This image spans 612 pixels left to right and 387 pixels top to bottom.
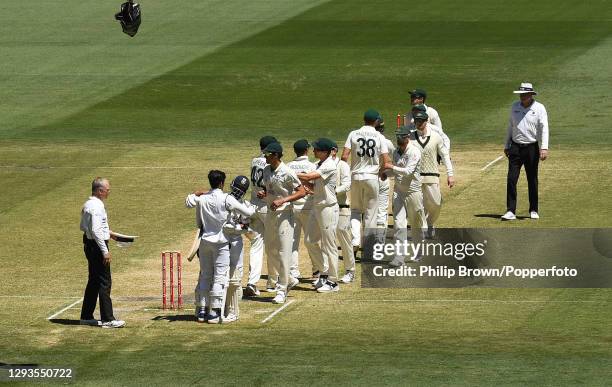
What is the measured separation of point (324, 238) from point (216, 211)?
223cm

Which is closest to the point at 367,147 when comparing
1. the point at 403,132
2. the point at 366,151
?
the point at 366,151

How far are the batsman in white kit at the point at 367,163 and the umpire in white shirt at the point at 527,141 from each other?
325cm

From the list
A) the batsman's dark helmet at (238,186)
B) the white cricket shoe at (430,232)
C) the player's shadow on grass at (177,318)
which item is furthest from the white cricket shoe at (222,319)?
the white cricket shoe at (430,232)

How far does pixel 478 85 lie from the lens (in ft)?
126

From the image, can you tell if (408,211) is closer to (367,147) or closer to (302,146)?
(367,147)

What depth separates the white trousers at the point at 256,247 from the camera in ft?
69.8

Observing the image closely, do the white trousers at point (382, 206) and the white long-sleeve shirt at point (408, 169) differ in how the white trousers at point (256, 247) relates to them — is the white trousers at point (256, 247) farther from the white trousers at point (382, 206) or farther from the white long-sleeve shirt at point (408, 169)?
the white trousers at point (382, 206)

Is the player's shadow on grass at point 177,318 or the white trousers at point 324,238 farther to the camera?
the white trousers at point 324,238

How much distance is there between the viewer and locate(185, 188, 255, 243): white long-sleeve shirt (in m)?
19.5

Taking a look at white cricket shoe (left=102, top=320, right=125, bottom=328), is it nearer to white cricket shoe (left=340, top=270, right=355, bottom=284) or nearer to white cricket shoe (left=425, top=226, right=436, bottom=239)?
white cricket shoe (left=340, top=270, right=355, bottom=284)

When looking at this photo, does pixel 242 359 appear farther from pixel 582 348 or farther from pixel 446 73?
pixel 446 73

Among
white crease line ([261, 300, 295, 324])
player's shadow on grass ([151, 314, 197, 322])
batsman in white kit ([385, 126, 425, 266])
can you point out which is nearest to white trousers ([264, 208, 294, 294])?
white crease line ([261, 300, 295, 324])

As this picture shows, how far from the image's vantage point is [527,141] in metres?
25.2

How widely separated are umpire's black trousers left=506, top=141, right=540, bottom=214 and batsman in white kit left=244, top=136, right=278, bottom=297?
5379 mm
